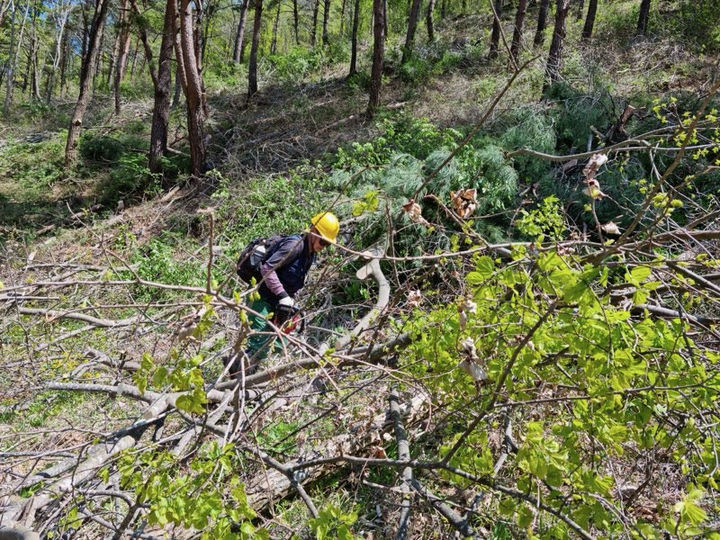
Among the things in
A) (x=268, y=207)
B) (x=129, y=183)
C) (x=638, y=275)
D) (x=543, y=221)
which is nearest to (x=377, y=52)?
(x=268, y=207)

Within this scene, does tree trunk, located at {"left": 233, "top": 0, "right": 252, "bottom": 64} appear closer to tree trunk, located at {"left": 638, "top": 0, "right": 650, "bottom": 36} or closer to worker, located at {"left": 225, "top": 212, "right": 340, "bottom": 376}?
tree trunk, located at {"left": 638, "top": 0, "right": 650, "bottom": 36}

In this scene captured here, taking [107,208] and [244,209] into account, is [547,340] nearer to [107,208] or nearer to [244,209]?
[244,209]

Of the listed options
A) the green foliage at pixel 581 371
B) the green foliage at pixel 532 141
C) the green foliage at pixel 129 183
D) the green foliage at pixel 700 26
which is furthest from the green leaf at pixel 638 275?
the green foliage at pixel 700 26

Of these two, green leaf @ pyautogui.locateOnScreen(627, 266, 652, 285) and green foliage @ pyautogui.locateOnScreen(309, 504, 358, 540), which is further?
green foliage @ pyautogui.locateOnScreen(309, 504, 358, 540)

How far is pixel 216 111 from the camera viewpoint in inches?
522

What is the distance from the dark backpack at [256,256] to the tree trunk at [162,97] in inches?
291

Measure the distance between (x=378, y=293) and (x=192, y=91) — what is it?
6542 mm

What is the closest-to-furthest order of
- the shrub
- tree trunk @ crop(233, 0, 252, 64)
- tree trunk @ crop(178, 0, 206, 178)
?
tree trunk @ crop(178, 0, 206, 178) < the shrub < tree trunk @ crop(233, 0, 252, 64)

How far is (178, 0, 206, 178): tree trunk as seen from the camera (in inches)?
335

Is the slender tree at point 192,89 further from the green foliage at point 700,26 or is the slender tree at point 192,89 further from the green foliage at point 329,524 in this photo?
the green foliage at point 700,26

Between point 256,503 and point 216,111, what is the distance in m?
12.6

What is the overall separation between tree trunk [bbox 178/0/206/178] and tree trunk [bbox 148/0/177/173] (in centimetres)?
61

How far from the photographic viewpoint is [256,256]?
11.9 feet

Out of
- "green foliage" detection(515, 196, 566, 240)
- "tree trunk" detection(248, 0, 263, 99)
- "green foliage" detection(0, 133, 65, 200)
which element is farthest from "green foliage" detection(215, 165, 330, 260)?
"tree trunk" detection(248, 0, 263, 99)
